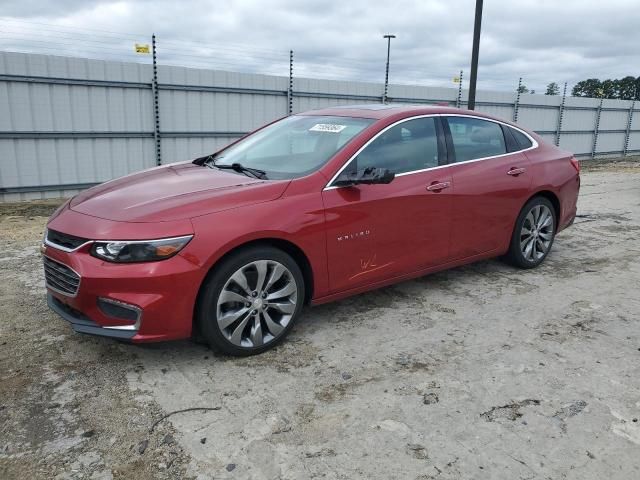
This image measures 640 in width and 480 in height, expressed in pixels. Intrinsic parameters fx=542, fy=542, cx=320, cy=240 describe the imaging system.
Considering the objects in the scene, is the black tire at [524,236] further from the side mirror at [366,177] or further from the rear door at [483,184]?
the side mirror at [366,177]

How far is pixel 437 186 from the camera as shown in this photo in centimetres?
433

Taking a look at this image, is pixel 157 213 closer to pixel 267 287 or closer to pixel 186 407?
pixel 267 287

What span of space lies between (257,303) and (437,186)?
1797 mm

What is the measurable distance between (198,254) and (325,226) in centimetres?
92

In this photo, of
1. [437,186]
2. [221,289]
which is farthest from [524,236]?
[221,289]

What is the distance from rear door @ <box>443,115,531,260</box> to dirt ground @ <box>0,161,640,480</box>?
53cm

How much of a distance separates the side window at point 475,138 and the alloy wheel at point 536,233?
2.45 ft

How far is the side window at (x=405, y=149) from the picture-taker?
4023mm

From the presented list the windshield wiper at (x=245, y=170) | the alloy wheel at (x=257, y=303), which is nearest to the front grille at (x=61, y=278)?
the alloy wheel at (x=257, y=303)

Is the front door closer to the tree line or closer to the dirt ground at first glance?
the dirt ground

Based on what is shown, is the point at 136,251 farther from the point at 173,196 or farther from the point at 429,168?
the point at 429,168

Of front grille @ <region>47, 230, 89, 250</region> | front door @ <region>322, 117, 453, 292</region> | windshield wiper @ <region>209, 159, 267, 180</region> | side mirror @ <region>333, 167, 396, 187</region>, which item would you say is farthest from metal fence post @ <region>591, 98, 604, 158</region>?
front grille @ <region>47, 230, 89, 250</region>

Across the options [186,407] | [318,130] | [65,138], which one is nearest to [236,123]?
[65,138]

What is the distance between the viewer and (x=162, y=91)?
10.7 m
